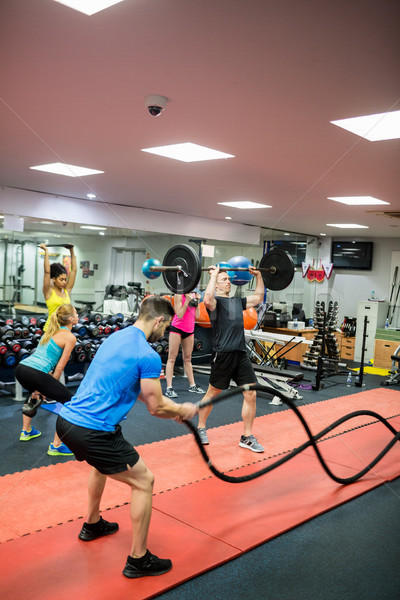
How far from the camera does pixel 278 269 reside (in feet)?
13.9

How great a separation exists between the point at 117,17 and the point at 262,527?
2.54m

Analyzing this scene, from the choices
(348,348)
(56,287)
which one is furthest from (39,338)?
(348,348)

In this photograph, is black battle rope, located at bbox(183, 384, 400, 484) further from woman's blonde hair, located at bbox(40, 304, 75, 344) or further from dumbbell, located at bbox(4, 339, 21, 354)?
dumbbell, located at bbox(4, 339, 21, 354)

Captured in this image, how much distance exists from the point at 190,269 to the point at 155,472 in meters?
1.44

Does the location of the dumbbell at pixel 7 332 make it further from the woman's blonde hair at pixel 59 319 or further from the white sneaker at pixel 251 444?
the white sneaker at pixel 251 444

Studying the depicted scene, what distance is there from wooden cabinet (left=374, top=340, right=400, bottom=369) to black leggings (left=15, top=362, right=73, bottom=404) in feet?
21.1

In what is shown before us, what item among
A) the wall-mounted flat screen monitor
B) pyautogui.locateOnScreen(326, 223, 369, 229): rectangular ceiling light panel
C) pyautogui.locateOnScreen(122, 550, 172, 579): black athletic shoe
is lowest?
pyautogui.locateOnScreen(122, 550, 172, 579): black athletic shoe

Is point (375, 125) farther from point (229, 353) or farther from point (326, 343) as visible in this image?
point (326, 343)

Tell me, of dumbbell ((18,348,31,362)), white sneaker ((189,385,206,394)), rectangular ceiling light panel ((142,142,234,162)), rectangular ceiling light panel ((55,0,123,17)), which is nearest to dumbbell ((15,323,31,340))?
dumbbell ((18,348,31,362))

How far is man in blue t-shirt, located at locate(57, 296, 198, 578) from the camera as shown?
2.11 m

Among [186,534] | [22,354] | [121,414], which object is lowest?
[186,534]

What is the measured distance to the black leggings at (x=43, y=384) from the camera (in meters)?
3.55

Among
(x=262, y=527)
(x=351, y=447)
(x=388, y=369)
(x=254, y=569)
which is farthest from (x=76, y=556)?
(x=388, y=369)

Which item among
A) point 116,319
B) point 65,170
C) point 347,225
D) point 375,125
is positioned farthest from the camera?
point 347,225
